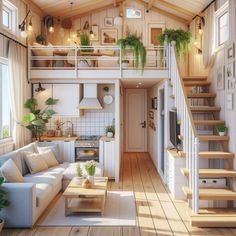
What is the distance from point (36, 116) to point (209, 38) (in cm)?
400

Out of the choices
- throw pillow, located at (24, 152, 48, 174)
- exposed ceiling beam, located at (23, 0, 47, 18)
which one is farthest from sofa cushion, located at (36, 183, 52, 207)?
exposed ceiling beam, located at (23, 0, 47, 18)

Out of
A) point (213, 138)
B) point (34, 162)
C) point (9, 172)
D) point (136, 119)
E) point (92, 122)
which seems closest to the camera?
point (9, 172)

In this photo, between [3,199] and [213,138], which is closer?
[3,199]

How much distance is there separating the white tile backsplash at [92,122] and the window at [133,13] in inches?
131

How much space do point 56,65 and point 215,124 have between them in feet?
12.3

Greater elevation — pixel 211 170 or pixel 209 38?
pixel 209 38

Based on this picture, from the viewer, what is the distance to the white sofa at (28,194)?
4121 mm

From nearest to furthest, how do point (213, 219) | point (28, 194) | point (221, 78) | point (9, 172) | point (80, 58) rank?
point (28, 194) < point (213, 219) < point (9, 172) < point (221, 78) < point (80, 58)

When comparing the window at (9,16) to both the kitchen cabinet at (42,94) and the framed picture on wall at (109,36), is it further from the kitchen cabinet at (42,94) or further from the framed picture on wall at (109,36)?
the framed picture on wall at (109,36)

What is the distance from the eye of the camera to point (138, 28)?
9367mm

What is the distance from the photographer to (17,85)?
6152 millimetres

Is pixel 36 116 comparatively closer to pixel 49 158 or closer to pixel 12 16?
pixel 49 158

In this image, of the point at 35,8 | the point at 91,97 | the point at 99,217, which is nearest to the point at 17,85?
the point at 91,97

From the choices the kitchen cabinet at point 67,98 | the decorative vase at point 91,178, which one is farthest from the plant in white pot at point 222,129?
the kitchen cabinet at point 67,98
